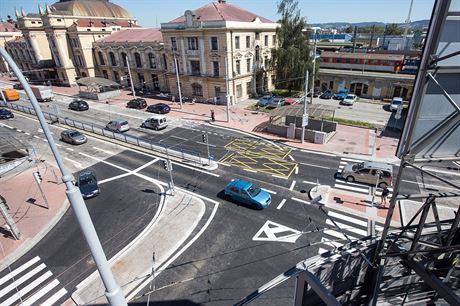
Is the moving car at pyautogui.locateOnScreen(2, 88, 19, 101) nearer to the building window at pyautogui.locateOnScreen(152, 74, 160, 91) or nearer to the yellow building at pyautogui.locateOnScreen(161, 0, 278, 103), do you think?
the building window at pyautogui.locateOnScreen(152, 74, 160, 91)

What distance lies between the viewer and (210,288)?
12961 millimetres

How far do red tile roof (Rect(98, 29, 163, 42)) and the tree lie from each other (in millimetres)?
25192

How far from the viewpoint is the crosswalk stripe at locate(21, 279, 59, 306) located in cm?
1282

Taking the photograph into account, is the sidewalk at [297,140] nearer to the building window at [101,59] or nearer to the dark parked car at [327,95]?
the dark parked car at [327,95]

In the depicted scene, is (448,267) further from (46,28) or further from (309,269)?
(46,28)

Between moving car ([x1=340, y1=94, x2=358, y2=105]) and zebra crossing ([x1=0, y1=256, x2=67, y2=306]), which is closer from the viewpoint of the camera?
zebra crossing ([x1=0, y1=256, x2=67, y2=306])

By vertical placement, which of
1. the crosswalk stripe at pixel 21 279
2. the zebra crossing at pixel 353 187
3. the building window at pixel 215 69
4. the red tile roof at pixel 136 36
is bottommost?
the zebra crossing at pixel 353 187

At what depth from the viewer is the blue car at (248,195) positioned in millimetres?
18500

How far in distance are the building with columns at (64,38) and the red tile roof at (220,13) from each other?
30121 millimetres

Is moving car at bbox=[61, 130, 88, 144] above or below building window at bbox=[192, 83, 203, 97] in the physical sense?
below

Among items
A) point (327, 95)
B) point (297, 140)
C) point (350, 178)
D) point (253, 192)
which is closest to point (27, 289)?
point (253, 192)

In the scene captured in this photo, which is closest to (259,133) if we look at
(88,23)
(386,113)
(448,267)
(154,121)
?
(154,121)

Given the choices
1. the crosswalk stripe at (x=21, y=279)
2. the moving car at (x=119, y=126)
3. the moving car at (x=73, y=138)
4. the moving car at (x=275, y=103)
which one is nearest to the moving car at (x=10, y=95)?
the moving car at (x=73, y=138)

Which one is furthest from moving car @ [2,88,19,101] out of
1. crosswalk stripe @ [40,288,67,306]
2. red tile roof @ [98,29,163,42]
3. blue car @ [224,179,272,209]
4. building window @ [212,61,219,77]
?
blue car @ [224,179,272,209]
